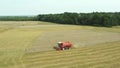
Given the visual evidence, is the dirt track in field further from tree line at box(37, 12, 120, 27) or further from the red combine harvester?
tree line at box(37, 12, 120, 27)

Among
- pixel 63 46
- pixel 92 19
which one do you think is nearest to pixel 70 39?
pixel 63 46

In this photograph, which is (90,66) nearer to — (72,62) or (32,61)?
(72,62)

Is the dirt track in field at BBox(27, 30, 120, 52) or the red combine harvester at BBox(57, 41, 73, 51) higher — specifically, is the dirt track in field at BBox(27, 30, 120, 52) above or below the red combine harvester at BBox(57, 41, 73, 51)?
below

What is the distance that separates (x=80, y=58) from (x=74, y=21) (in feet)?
261

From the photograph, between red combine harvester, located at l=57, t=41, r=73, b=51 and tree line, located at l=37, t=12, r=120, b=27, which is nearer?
red combine harvester, located at l=57, t=41, r=73, b=51

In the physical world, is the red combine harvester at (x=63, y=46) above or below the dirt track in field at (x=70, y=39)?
above

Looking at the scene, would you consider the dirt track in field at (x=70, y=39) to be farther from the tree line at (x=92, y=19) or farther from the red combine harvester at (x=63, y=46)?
the tree line at (x=92, y=19)

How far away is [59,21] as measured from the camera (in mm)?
109750

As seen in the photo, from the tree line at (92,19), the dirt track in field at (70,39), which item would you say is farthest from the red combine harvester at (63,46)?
the tree line at (92,19)

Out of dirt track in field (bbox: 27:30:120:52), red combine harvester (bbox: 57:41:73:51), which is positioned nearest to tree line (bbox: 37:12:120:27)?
dirt track in field (bbox: 27:30:120:52)

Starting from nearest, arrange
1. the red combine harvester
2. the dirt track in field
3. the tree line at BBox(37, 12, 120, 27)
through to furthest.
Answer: the red combine harvester < the dirt track in field < the tree line at BBox(37, 12, 120, 27)

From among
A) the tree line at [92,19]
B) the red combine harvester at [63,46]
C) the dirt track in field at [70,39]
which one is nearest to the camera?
the red combine harvester at [63,46]

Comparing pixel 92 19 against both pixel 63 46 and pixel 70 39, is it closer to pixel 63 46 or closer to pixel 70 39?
pixel 70 39

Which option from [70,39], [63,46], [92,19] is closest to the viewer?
[63,46]
